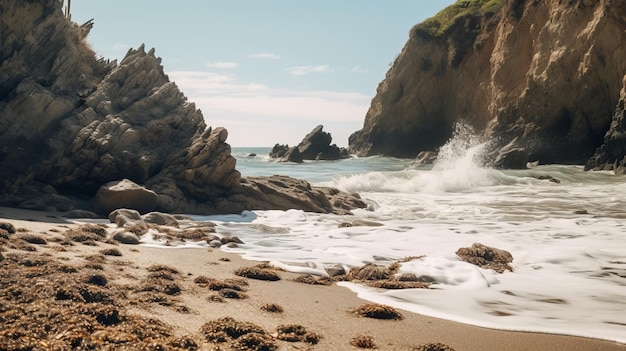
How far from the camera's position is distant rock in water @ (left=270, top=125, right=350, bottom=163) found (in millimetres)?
56381

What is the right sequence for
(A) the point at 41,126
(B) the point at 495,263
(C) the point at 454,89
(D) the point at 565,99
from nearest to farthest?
(B) the point at 495,263
(A) the point at 41,126
(D) the point at 565,99
(C) the point at 454,89

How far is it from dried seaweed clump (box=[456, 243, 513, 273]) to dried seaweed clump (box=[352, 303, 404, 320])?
3.04 m

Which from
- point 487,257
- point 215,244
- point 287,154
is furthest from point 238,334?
point 287,154

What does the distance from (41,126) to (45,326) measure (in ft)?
42.5

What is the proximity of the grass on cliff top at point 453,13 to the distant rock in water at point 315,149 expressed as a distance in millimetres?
15270

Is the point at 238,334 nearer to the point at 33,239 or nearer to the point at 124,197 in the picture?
the point at 33,239

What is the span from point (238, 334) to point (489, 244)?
715cm

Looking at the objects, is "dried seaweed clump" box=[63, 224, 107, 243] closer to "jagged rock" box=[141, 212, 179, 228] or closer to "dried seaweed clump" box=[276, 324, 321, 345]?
"jagged rock" box=[141, 212, 179, 228]

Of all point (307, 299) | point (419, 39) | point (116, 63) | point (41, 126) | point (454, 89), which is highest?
point (419, 39)

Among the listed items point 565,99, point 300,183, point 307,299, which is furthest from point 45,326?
point 565,99

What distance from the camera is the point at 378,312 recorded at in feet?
18.8

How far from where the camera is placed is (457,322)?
5.57 metres

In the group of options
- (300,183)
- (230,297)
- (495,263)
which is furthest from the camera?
(300,183)

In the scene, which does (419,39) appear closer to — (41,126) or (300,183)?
(300,183)
